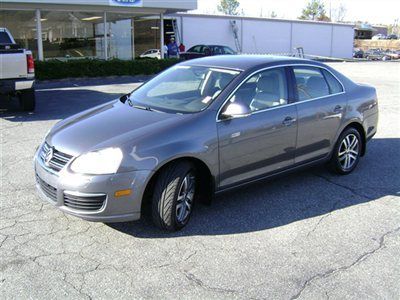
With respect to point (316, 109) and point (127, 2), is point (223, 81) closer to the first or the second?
point (316, 109)

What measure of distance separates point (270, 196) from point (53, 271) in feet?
8.49

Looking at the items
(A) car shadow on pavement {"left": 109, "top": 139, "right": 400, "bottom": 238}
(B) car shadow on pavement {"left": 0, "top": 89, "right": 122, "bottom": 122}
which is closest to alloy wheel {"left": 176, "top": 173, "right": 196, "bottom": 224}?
(A) car shadow on pavement {"left": 109, "top": 139, "right": 400, "bottom": 238}

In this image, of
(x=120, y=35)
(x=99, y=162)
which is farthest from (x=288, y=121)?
(x=120, y=35)

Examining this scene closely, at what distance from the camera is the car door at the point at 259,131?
4.45 m

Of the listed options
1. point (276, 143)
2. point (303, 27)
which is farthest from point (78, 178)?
point (303, 27)

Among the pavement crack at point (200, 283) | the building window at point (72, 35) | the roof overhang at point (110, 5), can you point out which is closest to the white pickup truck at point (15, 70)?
the pavement crack at point (200, 283)

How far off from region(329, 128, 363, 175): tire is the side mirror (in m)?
1.89

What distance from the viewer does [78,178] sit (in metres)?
3.79

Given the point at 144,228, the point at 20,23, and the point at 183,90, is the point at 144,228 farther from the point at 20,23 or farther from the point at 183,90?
the point at 20,23

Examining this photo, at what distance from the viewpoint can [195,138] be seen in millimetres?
4148

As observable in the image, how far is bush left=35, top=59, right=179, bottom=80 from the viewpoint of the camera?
55.8 ft

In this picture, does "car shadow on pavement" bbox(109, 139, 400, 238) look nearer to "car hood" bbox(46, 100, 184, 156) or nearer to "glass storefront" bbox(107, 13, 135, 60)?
"car hood" bbox(46, 100, 184, 156)

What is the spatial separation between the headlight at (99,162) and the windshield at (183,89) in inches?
37.1

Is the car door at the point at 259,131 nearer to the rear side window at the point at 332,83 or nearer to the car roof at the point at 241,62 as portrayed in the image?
the car roof at the point at 241,62
